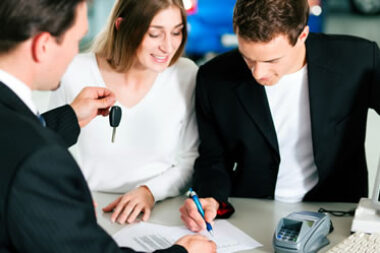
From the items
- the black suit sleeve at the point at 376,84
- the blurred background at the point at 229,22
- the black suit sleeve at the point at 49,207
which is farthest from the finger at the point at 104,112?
the blurred background at the point at 229,22

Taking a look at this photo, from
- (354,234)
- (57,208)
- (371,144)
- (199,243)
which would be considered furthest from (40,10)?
(371,144)

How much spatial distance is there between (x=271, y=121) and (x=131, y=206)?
53 centimetres

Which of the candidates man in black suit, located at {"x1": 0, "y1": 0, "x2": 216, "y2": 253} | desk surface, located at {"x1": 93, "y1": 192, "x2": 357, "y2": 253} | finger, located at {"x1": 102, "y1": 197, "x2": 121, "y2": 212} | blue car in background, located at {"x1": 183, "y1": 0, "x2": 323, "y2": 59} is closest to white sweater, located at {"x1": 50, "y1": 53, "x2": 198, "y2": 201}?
desk surface, located at {"x1": 93, "y1": 192, "x2": 357, "y2": 253}

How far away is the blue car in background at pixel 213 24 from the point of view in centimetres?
505

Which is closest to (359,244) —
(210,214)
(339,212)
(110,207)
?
(339,212)

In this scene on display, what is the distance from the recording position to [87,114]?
1631 millimetres

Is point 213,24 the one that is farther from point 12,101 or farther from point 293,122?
point 12,101

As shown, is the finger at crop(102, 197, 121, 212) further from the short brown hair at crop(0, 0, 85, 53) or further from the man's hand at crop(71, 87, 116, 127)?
→ the short brown hair at crop(0, 0, 85, 53)

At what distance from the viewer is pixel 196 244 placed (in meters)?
1.25

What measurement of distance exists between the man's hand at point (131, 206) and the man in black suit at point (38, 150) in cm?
58

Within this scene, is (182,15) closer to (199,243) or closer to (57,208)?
(199,243)

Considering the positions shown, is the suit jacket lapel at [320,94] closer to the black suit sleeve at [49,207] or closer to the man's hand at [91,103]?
the man's hand at [91,103]

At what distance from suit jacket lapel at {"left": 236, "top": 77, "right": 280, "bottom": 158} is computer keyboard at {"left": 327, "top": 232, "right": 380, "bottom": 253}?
45cm

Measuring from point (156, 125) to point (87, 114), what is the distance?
335 millimetres
